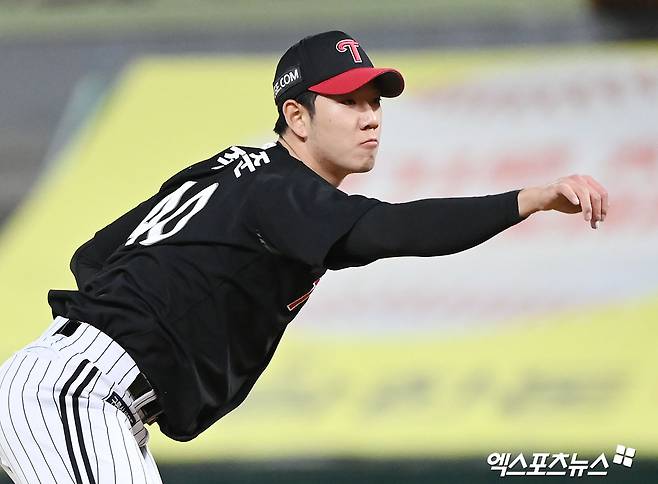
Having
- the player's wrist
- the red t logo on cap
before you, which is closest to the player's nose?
the red t logo on cap

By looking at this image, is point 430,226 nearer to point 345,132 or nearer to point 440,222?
point 440,222

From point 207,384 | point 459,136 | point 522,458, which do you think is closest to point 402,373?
point 522,458

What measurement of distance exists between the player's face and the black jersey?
76 mm

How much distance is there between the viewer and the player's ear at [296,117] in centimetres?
255

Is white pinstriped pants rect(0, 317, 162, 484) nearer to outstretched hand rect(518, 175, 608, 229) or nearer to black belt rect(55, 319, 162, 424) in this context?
black belt rect(55, 319, 162, 424)

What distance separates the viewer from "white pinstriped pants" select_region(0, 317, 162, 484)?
7.47 ft

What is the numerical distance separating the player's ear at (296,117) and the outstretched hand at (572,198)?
Answer: 0.63 meters

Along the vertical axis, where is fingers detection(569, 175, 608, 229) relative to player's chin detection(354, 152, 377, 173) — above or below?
below

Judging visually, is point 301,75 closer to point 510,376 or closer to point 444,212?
point 444,212

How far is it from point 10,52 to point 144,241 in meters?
4.57

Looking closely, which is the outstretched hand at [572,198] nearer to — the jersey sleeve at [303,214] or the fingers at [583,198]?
the fingers at [583,198]

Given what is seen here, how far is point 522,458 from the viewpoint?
502cm

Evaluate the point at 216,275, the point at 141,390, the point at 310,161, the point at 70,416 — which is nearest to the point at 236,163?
the point at 310,161

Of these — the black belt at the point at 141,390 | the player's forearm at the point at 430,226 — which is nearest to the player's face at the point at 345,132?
the player's forearm at the point at 430,226
